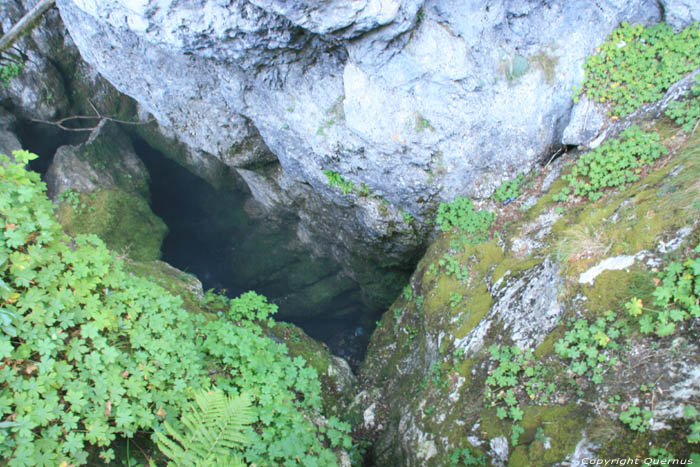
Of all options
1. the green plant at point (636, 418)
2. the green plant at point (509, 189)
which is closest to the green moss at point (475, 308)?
the green plant at point (509, 189)

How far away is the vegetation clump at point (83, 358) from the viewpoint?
240 cm

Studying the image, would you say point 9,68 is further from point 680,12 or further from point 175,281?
point 680,12

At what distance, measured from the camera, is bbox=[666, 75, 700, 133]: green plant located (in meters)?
4.24

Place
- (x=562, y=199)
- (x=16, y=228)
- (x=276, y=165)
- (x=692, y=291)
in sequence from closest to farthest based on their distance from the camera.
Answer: (x=16, y=228)
(x=692, y=291)
(x=562, y=199)
(x=276, y=165)

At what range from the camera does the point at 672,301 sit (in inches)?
120

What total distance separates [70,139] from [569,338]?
436 inches

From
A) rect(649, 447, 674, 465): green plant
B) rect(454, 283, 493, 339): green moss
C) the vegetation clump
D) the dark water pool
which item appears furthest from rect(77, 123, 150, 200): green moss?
rect(649, 447, 674, 465): green plant

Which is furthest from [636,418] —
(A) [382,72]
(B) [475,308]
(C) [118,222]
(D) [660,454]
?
(C) [118,222]

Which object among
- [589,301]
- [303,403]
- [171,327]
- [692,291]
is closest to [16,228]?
[171,327]

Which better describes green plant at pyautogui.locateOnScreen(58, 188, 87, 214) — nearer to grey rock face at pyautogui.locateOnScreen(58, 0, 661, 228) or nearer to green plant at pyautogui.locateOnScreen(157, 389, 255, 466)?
grey rock face at pyautogui.locateOnScreen(58, 0, 661, 228)

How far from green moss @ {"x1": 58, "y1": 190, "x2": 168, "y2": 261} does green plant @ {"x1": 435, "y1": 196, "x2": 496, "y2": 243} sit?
20.7 feet

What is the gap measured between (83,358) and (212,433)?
43.5 inches

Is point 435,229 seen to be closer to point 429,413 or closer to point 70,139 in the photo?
point 429,413

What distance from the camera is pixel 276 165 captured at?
8.58 meters
